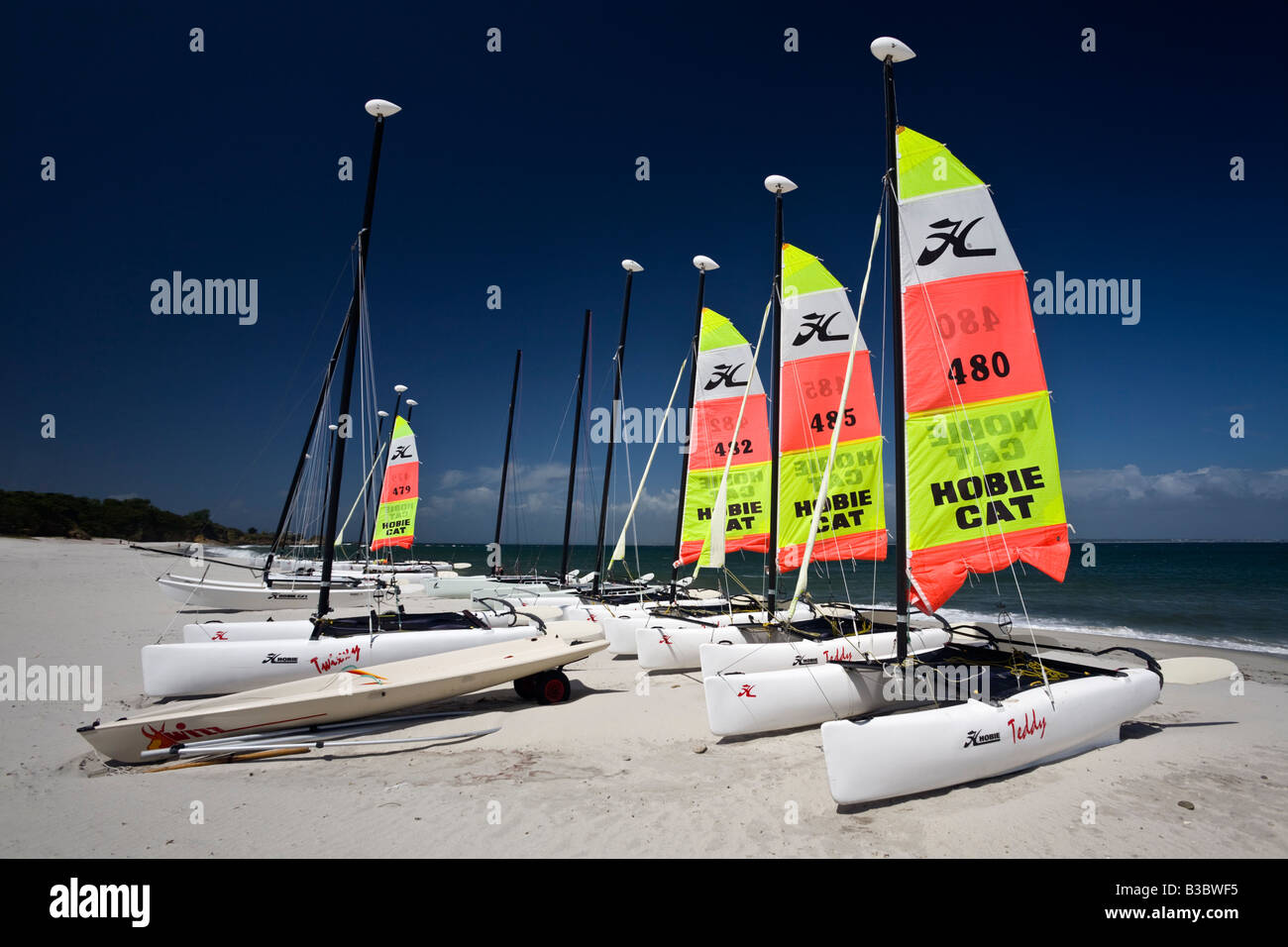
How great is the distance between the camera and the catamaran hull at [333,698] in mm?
5375

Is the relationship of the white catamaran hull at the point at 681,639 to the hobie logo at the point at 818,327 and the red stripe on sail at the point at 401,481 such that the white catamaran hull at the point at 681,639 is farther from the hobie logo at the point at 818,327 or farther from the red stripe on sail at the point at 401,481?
the red stripe on sail at the point at 401,481

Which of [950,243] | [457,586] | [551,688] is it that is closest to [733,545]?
[551,688]

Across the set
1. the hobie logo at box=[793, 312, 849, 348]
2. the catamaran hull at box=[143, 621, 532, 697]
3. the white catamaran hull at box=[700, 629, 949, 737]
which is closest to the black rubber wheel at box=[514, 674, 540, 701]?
the catamaran hull at box=[143, 621, 532, 697]

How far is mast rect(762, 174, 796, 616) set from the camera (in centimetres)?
985

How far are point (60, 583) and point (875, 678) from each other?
2254 centimetres

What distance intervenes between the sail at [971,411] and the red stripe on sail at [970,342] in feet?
0.04

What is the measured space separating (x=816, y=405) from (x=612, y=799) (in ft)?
26.2

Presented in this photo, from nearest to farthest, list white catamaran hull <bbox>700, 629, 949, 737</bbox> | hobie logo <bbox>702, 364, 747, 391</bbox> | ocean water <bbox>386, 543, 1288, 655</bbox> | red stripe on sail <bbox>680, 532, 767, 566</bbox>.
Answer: white catamaran hull <bbox>700, 629, 949, 737</bbox> < red stripe on sail <bbox>680, 532, 767, 566</bbox> < hobie logo <bbox>702, 364, 747, 391</bbox> < ocean water <bbox>386, 543, 1288, 655</bbox>

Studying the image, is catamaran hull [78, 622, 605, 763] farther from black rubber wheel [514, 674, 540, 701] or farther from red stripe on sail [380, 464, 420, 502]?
red stripe on sail [380, 464, 420, 502]

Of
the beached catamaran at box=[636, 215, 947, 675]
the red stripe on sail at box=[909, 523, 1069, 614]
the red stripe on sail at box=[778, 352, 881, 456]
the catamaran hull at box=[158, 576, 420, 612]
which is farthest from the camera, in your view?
the catamaran hull at box=[158, 576, 420, 612]

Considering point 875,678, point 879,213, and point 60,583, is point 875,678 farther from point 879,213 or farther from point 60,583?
point 60,583

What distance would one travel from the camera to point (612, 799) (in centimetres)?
486

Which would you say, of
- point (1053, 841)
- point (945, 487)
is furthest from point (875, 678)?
point (1053, 841)

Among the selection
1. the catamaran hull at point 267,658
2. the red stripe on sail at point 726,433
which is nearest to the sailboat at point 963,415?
the red stripe on sail at point 726,433
